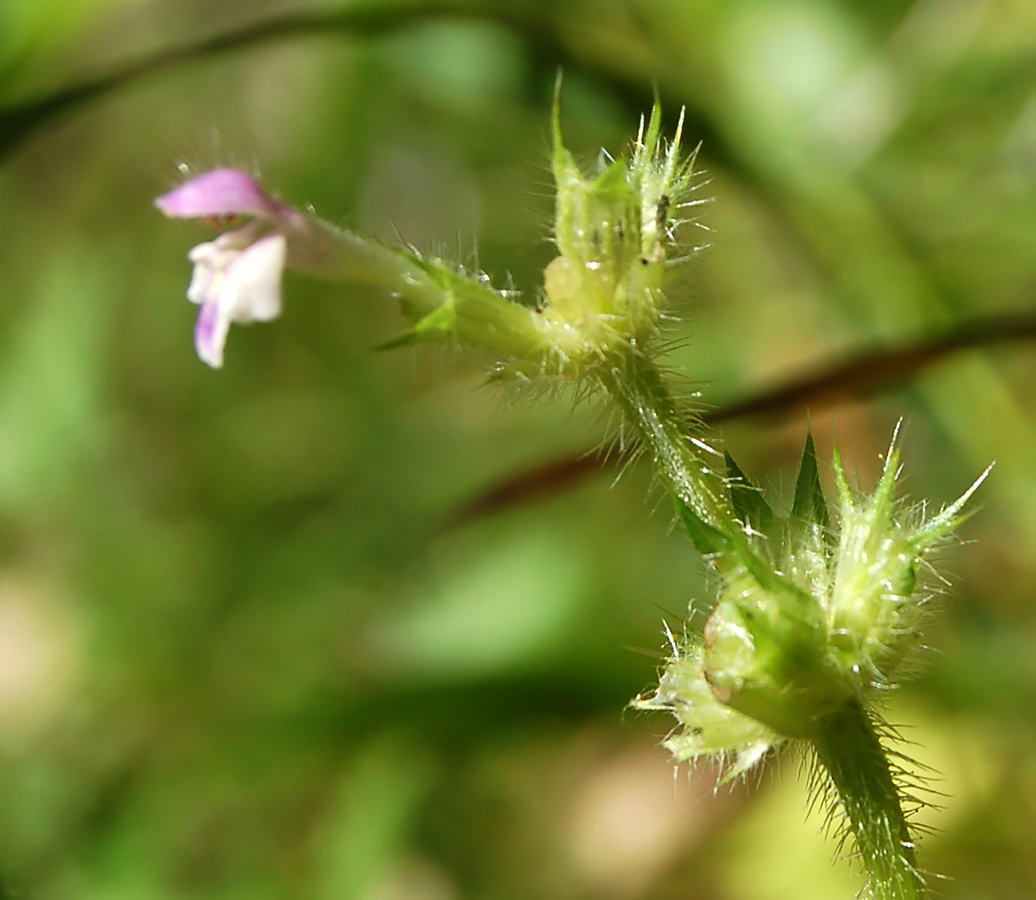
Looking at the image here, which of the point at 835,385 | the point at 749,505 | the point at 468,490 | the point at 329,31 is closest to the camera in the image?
the point at 749,505

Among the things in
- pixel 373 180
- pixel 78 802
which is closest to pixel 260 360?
pixel 373 180

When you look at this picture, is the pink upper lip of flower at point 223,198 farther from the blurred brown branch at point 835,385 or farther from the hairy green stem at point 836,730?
the blurred brown branch at point 835,385

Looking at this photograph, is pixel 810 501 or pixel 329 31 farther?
pixel 329 31

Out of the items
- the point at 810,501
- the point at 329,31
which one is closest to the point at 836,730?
the point at 810,501

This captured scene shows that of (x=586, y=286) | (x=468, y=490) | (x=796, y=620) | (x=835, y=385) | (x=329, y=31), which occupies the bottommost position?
(x=796, y=620)

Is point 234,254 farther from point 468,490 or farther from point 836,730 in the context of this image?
point 468,490

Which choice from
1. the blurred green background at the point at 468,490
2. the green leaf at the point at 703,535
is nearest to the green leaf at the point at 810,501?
the green leaf at the point at 703,535

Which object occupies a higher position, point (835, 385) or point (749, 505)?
point (835, 385)
